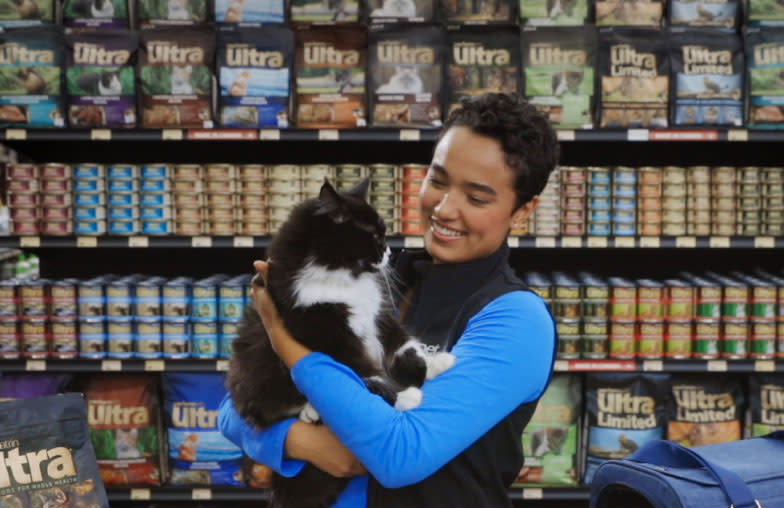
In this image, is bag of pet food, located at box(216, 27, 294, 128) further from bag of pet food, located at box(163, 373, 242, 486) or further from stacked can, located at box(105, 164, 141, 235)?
bag of pet food, located at box(163, 373, 242, 486)

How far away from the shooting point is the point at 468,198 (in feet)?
3.88

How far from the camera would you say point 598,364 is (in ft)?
9.69

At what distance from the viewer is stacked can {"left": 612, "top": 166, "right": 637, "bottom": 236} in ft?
9.76

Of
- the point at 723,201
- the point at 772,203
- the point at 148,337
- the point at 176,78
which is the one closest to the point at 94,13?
the point at 176,78

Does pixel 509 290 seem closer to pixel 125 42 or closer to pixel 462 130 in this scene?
pixel 462 130

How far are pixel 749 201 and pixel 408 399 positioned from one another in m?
2.49

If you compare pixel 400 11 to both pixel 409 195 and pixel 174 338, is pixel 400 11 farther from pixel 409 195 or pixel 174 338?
pixel 174 338

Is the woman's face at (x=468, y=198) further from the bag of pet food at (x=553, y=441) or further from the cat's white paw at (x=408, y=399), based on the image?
the bag of pet food at (x=553, y=441)

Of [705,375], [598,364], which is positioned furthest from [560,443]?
[705,375]

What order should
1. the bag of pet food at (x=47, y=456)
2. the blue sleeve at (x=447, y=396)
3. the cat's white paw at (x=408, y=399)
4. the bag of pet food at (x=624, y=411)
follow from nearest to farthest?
the blue sleeve at (x=447, y=396)
the cat's white paw at (x=408, y=399)
the bag of pet food at (x=47, y=456)
the bag of pet food at (x=624, y=411)

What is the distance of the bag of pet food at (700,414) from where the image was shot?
3029 millimetres

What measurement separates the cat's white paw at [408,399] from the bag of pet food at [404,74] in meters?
1.95

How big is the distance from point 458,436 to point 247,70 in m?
2.34

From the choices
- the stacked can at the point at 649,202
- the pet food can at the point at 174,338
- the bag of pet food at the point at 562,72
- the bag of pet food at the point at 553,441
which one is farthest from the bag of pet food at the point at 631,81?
the pet food can at the point at 174,338
